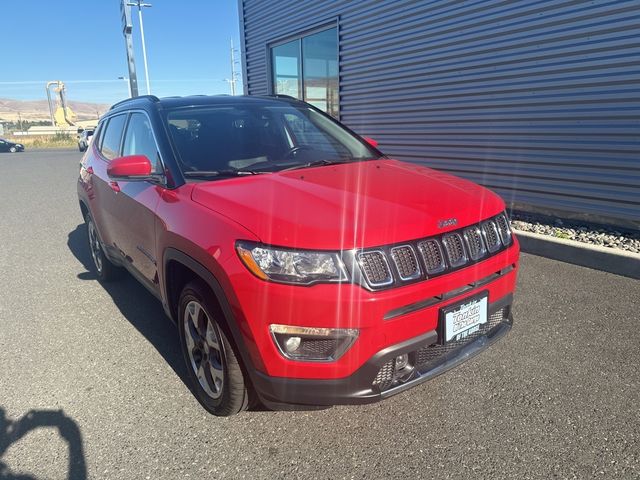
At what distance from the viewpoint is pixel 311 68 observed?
10539mm

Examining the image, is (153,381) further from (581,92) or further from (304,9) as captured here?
(304,9)

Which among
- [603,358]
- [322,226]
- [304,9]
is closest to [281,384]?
[322,226]

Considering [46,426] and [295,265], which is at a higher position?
[295,265]

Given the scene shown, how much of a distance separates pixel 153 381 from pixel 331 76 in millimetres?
8388

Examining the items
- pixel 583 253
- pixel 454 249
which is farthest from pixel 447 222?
pixel 583 253

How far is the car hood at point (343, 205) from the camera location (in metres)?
2.03

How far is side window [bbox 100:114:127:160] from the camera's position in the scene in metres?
3.95

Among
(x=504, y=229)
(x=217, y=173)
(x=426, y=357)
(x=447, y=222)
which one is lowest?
(x=426, y=357)

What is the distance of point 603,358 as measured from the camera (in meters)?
2.99

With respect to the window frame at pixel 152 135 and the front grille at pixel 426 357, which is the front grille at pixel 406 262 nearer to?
the front grille at pixel 426 357

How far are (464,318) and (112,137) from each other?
11.5ft

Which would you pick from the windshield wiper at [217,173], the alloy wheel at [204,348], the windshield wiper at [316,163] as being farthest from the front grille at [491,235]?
the alloy wheel at [204,348]

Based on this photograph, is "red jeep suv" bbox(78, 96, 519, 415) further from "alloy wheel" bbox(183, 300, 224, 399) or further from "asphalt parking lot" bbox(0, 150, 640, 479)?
"asphalt parking lot" bbox(0, 150, 640, 479)

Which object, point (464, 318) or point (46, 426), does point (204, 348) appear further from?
point (464, 318)
